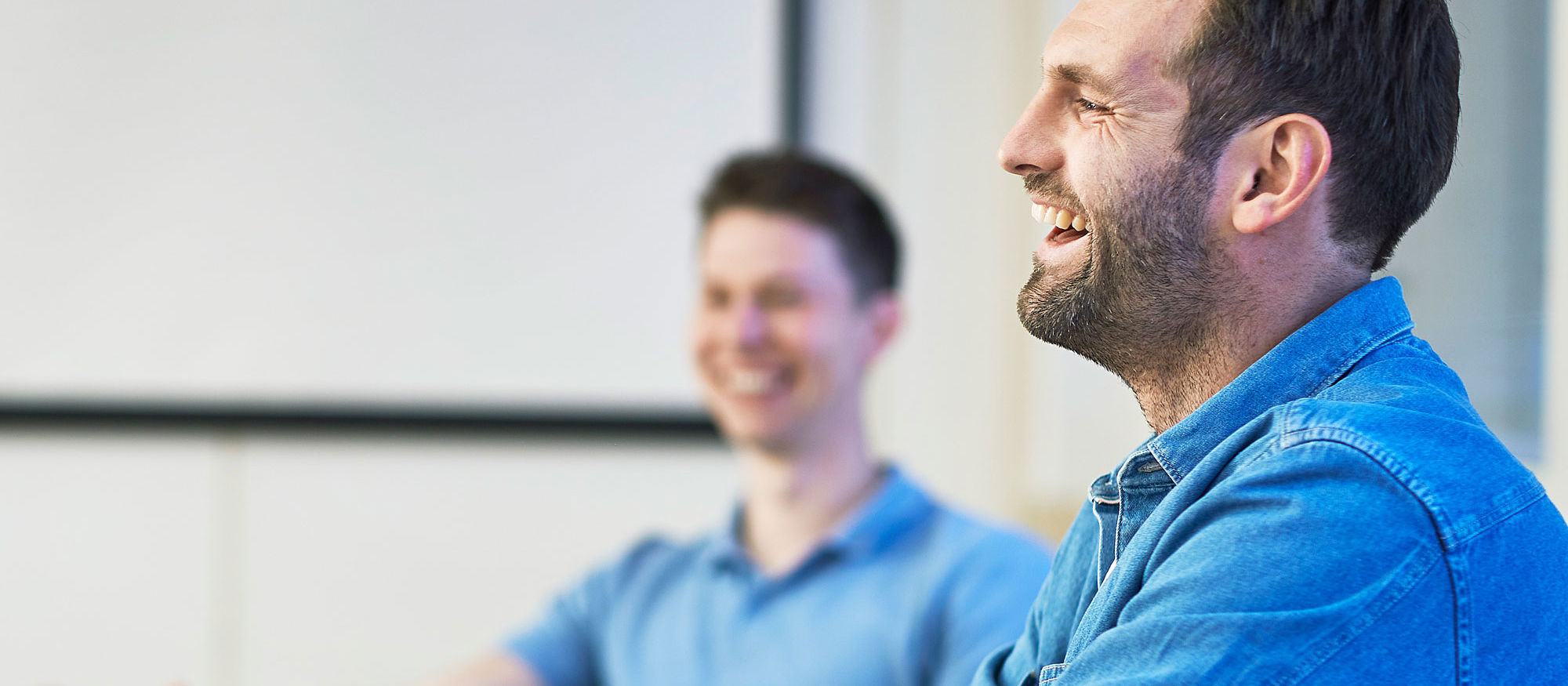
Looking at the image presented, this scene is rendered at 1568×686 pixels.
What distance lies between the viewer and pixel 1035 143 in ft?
1.99

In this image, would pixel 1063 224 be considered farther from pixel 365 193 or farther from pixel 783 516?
pixel 365 193

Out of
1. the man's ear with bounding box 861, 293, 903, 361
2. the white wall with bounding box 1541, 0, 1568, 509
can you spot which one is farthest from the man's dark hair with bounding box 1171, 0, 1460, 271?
the man's ear with bounding box 861, 293, 903, 361

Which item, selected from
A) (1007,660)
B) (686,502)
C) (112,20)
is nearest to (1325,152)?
(1007,660)

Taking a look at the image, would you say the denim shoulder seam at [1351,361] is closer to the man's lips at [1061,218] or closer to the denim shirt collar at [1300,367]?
the denim shirt collar at [1300,367]

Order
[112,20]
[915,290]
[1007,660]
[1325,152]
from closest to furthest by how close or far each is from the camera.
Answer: [1325,152]
[1007,660]
[915,290]
[112,20]

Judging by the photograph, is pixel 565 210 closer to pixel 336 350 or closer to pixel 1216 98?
pixel 336 350

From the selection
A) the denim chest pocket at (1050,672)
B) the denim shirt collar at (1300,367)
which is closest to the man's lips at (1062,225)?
the denim shirt collar at (1300,367)

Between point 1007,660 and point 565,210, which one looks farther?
point 565,210

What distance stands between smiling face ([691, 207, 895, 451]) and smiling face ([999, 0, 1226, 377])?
2.44 feet

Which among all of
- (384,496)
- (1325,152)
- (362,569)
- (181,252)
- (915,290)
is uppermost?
(181,252)

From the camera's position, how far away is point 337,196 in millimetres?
1896

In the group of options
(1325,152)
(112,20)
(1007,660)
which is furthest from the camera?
(112,20)

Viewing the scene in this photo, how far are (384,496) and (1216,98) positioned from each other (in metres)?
1.66

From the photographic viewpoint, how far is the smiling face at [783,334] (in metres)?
1.33
